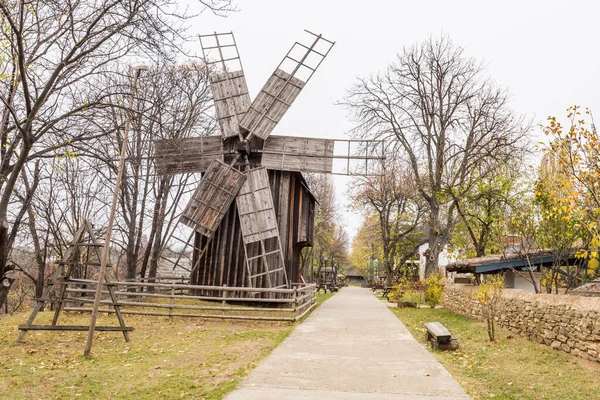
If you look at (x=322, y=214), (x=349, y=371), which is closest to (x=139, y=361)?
(x=349, y=371)

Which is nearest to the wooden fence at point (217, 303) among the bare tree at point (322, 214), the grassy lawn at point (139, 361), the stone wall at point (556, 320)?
the grassy lawn at point (139, 361)

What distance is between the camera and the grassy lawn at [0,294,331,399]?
6.31 metres

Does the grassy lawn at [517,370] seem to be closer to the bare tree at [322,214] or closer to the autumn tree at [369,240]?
the bare tree at [322,214]

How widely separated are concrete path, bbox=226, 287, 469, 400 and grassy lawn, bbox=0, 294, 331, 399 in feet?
1.46

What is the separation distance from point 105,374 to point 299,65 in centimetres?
1469

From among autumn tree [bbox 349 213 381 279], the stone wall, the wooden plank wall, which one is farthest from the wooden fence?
autumn tree [bbox 349 213 381 279]

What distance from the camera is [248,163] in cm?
1823

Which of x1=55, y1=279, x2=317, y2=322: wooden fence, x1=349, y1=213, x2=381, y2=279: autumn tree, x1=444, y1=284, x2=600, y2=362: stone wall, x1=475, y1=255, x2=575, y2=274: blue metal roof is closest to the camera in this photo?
x1=444, y1=284, x2=600, y2=362: stone wall

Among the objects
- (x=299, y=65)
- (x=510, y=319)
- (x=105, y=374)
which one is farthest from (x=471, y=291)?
(x=105, y=374)

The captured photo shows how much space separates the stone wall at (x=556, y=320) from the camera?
27.6 feet

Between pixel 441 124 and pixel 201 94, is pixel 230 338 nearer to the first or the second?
pixel 201 94

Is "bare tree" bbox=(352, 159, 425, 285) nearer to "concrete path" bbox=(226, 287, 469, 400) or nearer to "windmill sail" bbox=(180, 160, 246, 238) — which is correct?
"windmill sail" bbox=(180, 160, 246, 238)

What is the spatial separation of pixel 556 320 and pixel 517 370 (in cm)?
256

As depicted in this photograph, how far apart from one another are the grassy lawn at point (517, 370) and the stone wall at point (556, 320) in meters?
0.23
